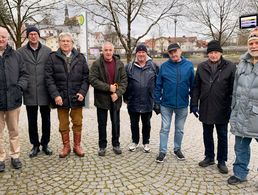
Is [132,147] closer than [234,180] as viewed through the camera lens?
No

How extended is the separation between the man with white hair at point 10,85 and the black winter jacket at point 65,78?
388 millimetres

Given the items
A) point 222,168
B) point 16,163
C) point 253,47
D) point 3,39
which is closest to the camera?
point 253,47

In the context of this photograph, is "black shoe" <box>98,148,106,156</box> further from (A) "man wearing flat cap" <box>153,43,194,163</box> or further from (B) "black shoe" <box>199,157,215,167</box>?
(B) "black shoe" <box>199,157,215,167</box>

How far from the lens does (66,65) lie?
440 cm

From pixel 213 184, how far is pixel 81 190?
1.75m

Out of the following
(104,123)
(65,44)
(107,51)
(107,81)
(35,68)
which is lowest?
(104,123)

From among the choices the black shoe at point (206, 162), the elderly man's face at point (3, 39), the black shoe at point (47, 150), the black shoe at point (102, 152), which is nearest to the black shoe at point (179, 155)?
the black shoe at point (206, 162)

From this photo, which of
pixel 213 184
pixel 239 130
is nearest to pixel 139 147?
pixel 213 184

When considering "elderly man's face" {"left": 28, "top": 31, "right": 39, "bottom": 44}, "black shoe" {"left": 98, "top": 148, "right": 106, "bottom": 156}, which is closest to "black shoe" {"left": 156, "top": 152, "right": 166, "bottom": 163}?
"black shoe" {"left": 98, "top": 148, "right": 106, "bottom": 156}

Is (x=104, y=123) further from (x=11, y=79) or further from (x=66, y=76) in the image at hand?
(x=11, y=79)

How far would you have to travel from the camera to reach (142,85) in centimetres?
464

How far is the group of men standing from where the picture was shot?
3.71 meters

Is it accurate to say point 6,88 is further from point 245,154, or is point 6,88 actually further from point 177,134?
point 245,154

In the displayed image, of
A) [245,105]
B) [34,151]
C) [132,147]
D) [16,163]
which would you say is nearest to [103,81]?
[132,147]
